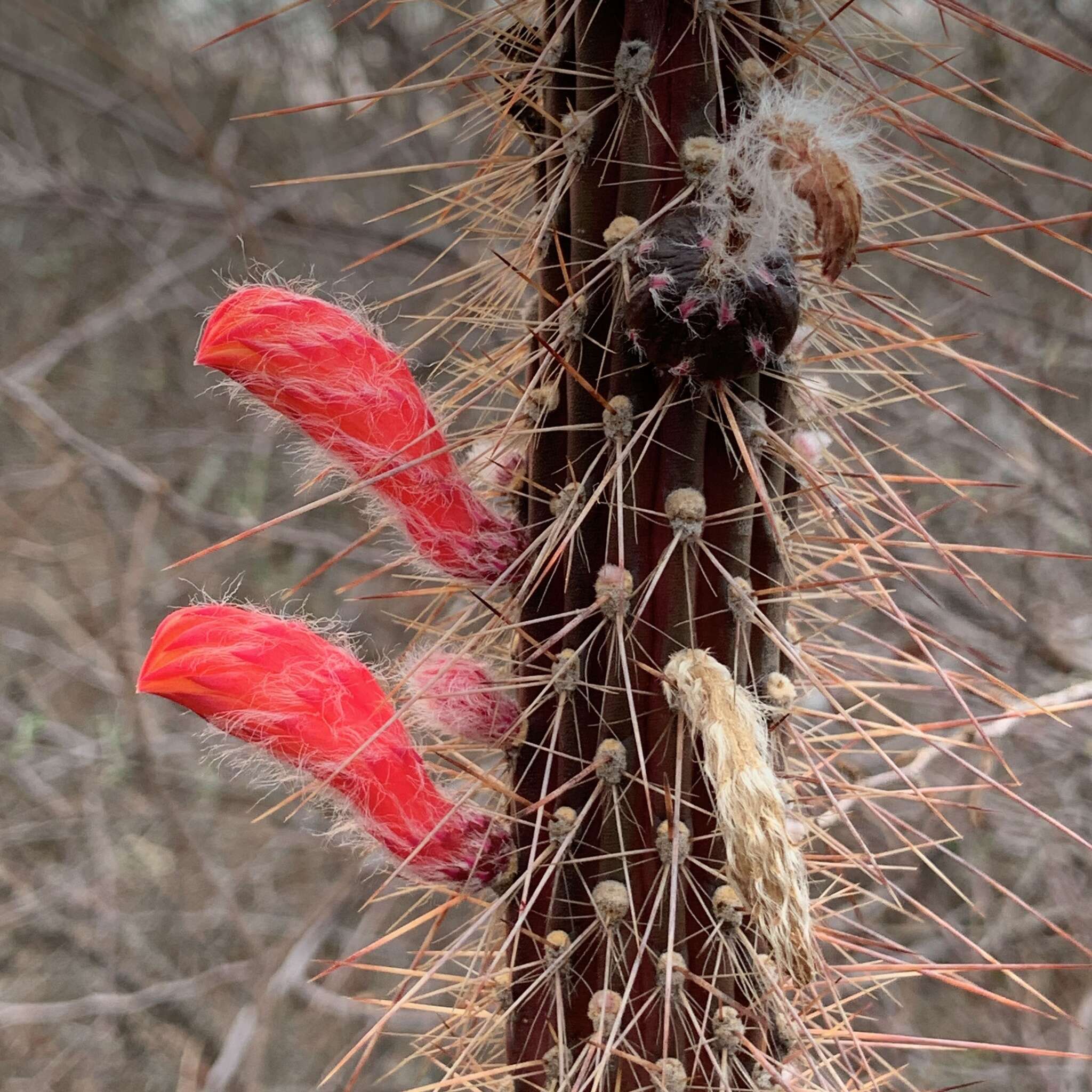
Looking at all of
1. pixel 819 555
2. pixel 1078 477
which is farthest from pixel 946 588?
pixel 819 555

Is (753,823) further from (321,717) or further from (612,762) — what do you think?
(321,717)

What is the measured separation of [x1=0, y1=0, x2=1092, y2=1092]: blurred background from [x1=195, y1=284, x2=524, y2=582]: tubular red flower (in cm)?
129

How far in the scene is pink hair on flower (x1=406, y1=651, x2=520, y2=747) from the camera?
20.0 inches

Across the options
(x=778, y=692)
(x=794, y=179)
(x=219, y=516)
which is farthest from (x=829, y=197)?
(x=219, y=516)

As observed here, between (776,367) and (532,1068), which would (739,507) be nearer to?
(776,367)

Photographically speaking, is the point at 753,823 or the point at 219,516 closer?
the point at 753,823

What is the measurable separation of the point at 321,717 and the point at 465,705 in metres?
0.09

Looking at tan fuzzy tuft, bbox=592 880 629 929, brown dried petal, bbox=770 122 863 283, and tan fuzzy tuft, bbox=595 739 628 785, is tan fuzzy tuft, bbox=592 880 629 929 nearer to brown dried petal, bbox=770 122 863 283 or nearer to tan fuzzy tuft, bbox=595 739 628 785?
tan fuzzy tuft, bbox=595 739 628 785

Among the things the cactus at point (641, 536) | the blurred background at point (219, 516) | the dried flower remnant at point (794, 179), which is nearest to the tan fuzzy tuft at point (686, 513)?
the cactus at point (641, 536)

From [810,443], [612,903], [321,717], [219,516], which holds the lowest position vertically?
→ [612,903]

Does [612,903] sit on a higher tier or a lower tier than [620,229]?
lower

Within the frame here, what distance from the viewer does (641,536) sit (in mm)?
453

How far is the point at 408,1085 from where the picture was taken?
1938 mm

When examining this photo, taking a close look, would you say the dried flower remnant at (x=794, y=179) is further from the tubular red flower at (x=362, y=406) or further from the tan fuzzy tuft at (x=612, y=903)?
the tan fuzzy tuft at (x=612, y=903)
